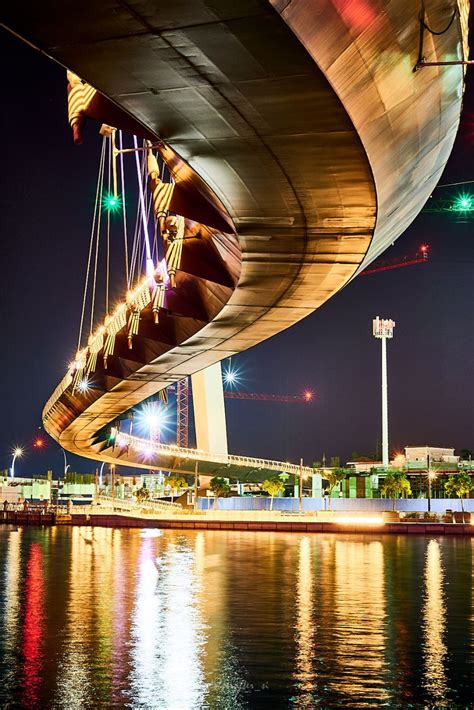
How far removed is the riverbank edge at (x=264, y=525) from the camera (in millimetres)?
71750

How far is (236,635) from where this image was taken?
64.8 ft

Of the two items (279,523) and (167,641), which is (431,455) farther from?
(167,641)

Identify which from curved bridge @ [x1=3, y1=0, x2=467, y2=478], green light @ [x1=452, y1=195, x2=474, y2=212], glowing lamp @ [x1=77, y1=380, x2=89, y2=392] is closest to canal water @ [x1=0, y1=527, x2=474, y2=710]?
curved bridge @ [x1=3, y1=0, x2=467, y2=478]

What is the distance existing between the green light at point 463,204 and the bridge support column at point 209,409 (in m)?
48.6

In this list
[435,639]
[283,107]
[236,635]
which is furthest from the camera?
[236,635]

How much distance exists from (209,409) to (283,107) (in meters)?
96.0

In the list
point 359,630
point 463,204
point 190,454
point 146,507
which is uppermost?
point 463,204

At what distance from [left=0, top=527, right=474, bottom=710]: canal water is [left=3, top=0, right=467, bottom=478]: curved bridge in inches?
355

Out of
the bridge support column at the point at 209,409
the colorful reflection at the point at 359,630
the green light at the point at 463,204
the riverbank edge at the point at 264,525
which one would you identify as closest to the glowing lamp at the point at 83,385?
the colorful reflection at the point at 359,630

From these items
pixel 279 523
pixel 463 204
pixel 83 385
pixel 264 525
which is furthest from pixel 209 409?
pixel 83 385

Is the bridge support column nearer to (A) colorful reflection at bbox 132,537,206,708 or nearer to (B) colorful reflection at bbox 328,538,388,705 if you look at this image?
(B) colorful reflection at bbox 328,538,388,705

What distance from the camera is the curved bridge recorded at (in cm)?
1295

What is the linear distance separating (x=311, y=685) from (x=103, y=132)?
1523 inches

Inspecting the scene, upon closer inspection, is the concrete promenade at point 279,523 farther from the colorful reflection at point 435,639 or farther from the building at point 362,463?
the building at point 362,463
